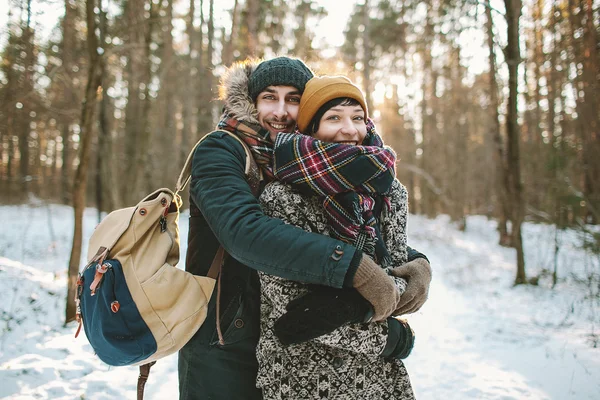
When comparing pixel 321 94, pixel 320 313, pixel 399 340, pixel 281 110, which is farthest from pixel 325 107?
pixel 399 340

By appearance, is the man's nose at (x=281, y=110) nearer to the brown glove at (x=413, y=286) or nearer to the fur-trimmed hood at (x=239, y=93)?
the fur-trimmed hood at (x=239, y=93)

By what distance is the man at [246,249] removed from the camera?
1.14 metres

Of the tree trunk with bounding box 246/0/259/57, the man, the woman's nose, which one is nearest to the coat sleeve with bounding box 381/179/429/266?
the man

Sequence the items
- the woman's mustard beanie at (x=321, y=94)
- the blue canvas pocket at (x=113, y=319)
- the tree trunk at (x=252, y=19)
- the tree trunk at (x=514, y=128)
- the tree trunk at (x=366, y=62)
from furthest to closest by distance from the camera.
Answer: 1. the tree trunk at (x=366, y=62)
2. the tree trunk at (x=252, y=19)
3. the tree trunk at (x=514, y=128)
4. the woman's mustard beanie at (x=321, y=94)
5. the blue canvas pocket at (x=113, y=319)

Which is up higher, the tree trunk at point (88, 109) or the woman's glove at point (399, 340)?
the tree trunk at point (88, 109)

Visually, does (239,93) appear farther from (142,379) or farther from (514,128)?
(514,128)

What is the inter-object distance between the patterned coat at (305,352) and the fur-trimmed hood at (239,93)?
0.35 metres

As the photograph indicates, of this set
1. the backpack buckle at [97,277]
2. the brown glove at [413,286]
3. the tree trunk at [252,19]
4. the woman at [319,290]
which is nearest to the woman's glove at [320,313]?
the woman at [319,290]

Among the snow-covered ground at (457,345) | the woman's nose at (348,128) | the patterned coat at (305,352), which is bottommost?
the snow-covered ground at (457,345)

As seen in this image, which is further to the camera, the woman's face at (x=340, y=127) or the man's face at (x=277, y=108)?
the man's face at (x=277, y=108)

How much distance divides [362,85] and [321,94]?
41.5ft

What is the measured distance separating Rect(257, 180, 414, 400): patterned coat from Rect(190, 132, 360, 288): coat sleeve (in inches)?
5.5

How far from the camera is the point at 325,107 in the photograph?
1.54 meters

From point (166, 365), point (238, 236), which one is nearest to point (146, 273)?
point (238, 236)
